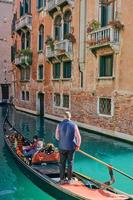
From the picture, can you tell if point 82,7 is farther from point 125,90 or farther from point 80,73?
point 125,90

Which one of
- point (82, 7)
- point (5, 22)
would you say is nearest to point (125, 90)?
point (82, 7)

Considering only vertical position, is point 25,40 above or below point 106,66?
above

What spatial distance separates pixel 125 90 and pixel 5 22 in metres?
22.8

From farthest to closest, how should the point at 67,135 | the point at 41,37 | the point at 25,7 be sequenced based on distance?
the point at 25,7 → the point at 41,37 → the point at 67,135

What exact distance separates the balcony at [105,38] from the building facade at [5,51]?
1940cm

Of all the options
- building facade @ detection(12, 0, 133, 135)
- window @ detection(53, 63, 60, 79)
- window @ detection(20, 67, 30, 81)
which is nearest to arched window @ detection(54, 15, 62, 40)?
building facade @ detection(12, 0, 133, 135)

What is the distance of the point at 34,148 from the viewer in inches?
366

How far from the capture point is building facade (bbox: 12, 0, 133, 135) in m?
13.6

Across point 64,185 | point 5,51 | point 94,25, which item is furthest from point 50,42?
point 5,51

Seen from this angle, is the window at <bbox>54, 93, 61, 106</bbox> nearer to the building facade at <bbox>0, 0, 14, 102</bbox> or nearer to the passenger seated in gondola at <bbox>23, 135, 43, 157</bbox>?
the passenger seated in gondola at <bbox>23, 135, 43, 157</bbox>

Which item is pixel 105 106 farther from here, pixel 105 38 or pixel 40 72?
pixel 40 72

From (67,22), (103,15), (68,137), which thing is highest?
(67,22)

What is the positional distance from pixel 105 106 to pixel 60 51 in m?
4.68

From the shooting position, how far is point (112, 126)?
14.1 meters
